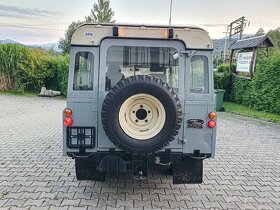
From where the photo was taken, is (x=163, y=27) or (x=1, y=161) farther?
(x=1, y=161)

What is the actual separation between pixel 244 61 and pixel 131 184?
12086mm

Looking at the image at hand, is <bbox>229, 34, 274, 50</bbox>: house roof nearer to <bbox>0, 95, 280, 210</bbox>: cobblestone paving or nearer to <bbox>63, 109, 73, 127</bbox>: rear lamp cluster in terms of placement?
<bbox>0, 95, 280, 210</bbox>: cobblestone paving

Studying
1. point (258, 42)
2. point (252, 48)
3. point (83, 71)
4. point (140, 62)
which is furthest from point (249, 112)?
point (83, 71)

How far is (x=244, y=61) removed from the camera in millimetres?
15195

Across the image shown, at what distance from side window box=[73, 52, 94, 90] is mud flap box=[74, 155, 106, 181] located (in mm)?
1065

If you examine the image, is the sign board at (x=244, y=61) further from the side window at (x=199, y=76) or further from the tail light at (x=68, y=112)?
the tail light at (x=68, y=112)

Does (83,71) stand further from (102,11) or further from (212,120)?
(102,11)

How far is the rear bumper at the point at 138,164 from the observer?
13.8 feet

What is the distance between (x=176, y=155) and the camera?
170 inches

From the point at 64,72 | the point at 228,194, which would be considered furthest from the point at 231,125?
the point at 64,72

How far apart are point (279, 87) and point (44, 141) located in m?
9.60

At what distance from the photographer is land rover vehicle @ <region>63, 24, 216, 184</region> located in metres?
4.16

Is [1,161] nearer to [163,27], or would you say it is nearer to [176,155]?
[176,155]

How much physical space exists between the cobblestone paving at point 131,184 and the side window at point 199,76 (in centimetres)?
165
